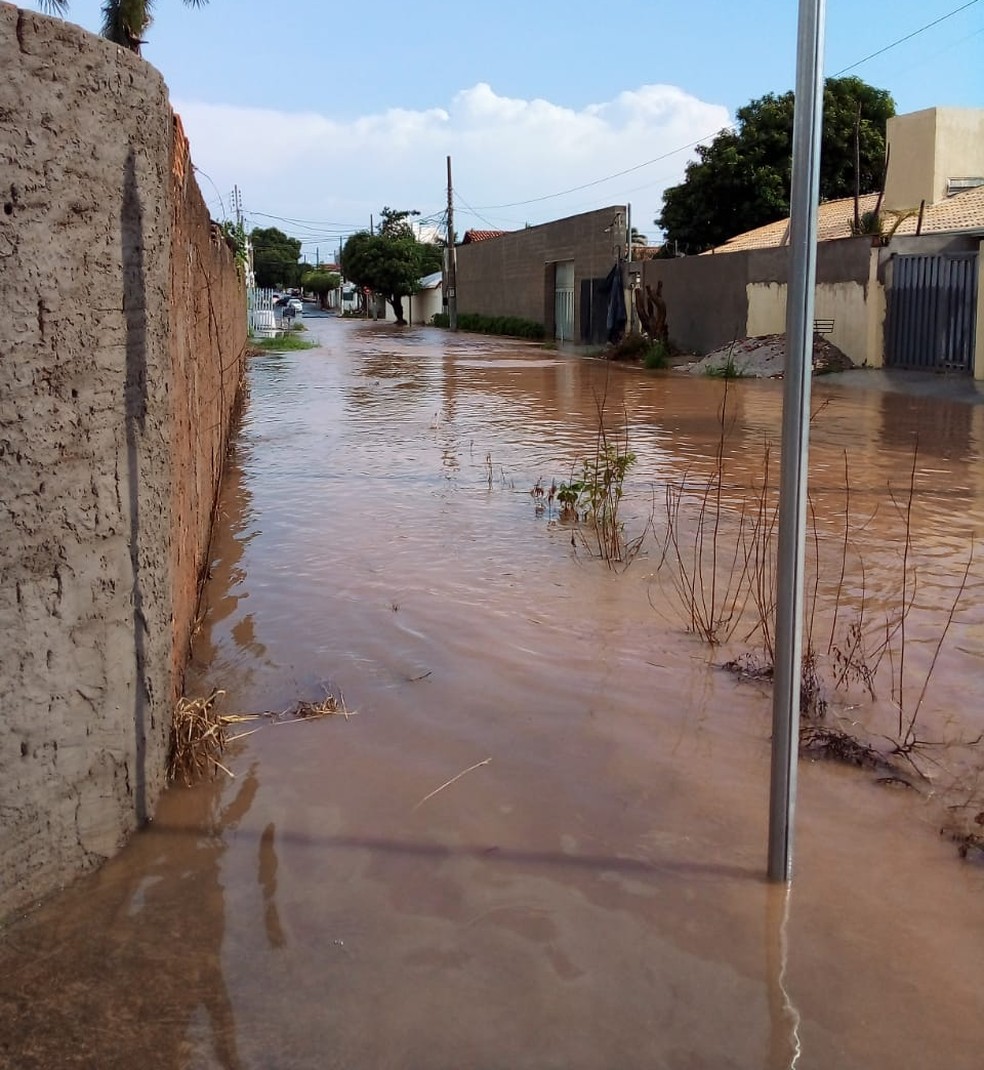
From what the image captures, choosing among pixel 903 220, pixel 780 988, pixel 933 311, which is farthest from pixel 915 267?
pixel 780 988

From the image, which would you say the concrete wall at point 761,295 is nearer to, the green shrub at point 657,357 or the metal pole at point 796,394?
the green shrub at point 657,357

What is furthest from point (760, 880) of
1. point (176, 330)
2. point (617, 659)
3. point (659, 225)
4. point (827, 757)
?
point (659, 225)

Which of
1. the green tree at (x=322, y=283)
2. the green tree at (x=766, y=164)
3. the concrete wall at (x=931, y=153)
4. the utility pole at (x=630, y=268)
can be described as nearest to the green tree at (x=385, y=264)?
the green tree at (x=766, y=164)

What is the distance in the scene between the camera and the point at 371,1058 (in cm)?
227

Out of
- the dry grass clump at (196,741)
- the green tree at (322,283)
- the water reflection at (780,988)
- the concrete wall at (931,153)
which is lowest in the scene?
the water reflection at (780,988)

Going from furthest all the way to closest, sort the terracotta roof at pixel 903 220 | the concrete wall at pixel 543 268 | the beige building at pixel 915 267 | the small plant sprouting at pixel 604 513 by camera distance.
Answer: the concrete wall at pixel 543 268 < the terracotta roof at pixel 903 220 < the beige building at pixel 915 267 < the small plant sprouting at pixel 604 513

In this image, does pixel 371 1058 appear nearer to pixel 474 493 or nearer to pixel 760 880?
pixel 760 880

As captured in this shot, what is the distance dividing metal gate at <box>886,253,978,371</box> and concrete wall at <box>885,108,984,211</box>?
526 cm

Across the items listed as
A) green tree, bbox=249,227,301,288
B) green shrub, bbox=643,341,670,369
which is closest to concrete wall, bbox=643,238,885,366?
green shrub, bbox=643,341,670,369

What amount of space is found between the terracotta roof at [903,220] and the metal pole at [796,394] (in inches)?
548

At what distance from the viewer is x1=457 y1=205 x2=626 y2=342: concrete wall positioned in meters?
31.0

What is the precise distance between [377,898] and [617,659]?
81.2 inches

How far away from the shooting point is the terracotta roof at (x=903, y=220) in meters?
19.2

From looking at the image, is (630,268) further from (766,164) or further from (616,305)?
(766,164)
